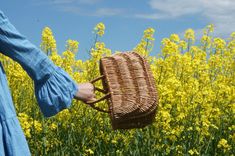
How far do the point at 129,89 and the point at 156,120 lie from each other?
2.46 m

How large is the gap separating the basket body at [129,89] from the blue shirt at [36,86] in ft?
1.42

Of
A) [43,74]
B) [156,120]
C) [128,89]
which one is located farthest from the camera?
[156,120]

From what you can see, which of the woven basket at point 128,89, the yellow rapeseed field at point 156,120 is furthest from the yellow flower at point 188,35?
the woven basket at point 128,89

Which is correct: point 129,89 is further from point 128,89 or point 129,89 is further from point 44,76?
point 44,76

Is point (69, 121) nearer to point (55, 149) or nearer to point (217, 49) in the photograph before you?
point (55, 149)

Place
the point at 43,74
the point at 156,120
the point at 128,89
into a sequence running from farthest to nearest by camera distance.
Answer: the point at 156,120, the point at 128,89, the point at 43,74

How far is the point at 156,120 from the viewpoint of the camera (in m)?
5.21

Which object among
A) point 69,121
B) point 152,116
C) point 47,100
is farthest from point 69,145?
point 47,100

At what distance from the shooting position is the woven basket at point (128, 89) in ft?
8.70

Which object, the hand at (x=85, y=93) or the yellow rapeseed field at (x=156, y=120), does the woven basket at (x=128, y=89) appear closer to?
the hand at (x=85, y=93)

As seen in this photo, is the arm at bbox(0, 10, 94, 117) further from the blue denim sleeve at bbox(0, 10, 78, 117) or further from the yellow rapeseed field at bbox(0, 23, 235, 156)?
the yellow rapeseed field at bbox(0, 23, 235, 156)

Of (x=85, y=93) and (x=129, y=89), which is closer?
(x=85, y=93)

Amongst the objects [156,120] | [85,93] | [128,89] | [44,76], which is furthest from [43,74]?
[156,120]

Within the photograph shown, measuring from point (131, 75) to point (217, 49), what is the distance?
5.67 metres
